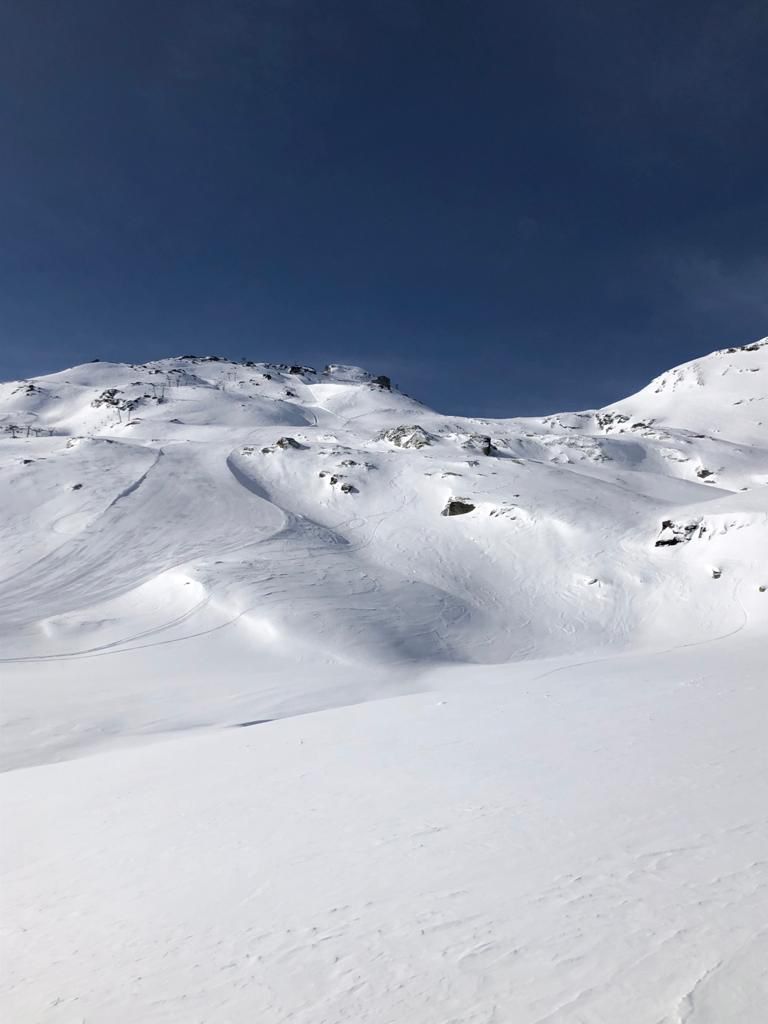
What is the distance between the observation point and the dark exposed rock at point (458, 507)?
31781 millimetres

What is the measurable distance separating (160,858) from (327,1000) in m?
3.01

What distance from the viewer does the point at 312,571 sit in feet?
81.8

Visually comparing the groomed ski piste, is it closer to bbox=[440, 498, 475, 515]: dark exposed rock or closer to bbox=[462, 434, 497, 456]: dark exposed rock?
bbox=[440, 498, 475, 515]: dark exposed rock

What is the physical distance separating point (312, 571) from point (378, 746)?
15.8 m

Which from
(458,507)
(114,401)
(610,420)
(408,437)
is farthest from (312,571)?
(610,420)

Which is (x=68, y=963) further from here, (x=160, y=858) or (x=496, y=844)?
(x=496, y=844)

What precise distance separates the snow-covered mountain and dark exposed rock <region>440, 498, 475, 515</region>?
128 millimetres

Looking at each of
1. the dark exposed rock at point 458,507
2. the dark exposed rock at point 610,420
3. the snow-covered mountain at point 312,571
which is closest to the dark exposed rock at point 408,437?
the snow-covered mountain at point 312,571

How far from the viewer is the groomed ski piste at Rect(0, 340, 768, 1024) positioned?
3705 mm

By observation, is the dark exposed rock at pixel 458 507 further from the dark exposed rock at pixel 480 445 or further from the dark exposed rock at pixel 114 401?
the dark exposed rock at pixel 114 401

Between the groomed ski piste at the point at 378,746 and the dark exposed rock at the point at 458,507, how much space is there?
4.1 inches

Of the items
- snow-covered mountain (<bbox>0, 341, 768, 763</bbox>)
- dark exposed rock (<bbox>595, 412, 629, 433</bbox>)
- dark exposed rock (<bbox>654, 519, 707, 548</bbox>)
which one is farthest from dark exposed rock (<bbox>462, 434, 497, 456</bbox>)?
dark exposed rock (<bbox>595, 412, 629, 433</bbox>)

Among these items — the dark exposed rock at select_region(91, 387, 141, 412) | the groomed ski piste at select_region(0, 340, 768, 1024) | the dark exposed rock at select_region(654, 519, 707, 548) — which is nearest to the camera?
the groomed ski piste at select_region(0, 340, 768, 1024)

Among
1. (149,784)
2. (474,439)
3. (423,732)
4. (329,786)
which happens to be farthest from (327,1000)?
(474,439)
